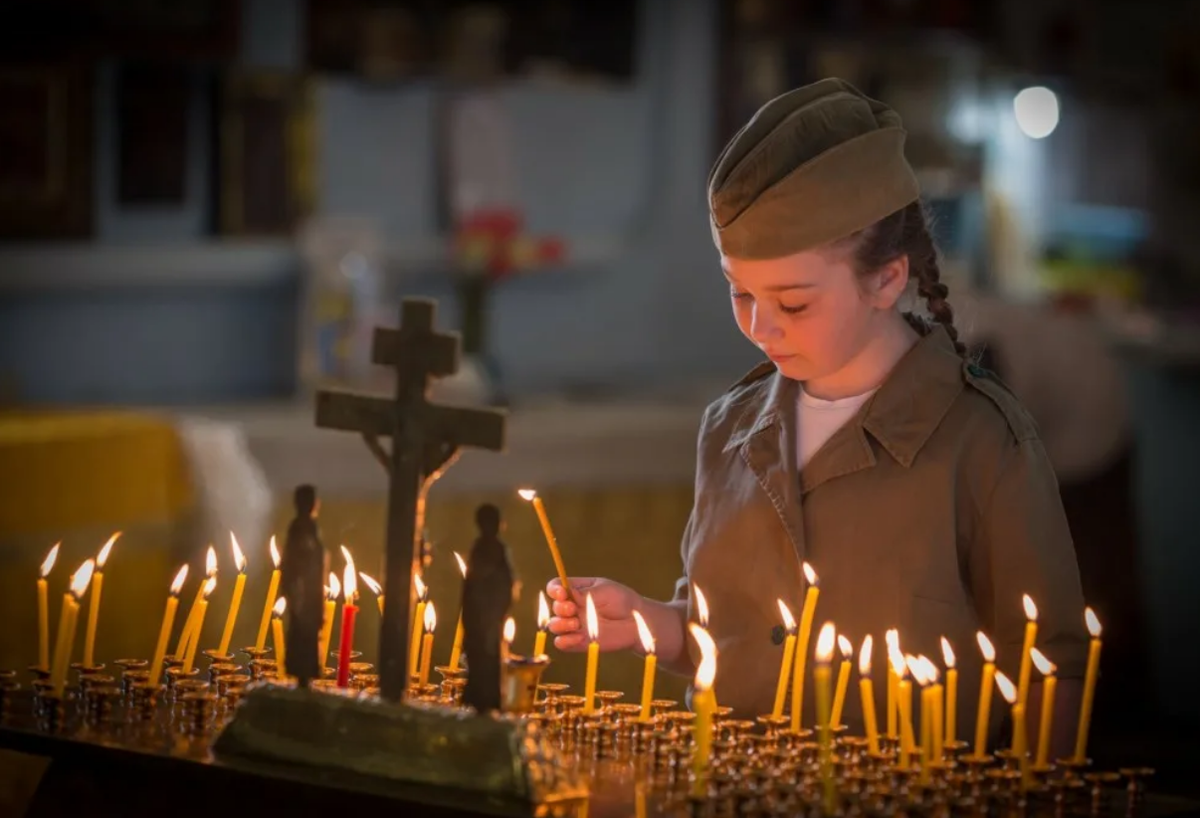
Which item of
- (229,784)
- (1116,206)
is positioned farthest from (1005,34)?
(229,784)

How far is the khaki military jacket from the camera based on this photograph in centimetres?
249

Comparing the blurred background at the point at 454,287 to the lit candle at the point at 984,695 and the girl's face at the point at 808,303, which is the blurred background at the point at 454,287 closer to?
the girl's face at the point at 808,303

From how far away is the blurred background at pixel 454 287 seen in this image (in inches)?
216

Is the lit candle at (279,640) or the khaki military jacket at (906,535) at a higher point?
the khaki military jacket at (906,535)

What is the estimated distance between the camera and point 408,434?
2189 millimetres

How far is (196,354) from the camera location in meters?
6.62

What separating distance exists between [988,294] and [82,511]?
3.59 m

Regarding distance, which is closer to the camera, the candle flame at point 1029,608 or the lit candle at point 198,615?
the candle flame at point 1029,608

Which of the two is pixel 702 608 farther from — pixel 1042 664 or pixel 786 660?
pixel 1042 664

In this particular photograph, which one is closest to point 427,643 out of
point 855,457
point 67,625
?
point 67,625

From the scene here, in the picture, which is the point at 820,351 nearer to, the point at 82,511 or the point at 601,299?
the point at 82,511

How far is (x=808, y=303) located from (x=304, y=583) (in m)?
0.68

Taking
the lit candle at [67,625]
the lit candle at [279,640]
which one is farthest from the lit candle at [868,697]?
the lit candle at [67,625]

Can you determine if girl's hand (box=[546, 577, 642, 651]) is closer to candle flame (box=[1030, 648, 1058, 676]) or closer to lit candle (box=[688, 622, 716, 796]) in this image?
lit candle (box=[688, 622, 716, 796])
